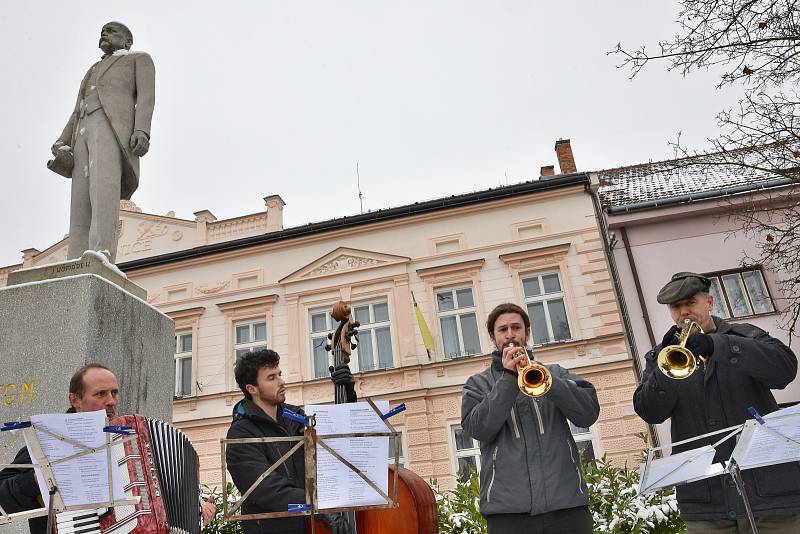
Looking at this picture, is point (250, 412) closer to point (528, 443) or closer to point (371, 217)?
point (528, 443)

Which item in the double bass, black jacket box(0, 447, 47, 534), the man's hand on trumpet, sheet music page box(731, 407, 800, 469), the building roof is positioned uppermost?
the building roof

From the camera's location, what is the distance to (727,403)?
128 inches

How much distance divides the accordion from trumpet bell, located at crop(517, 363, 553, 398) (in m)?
1.61

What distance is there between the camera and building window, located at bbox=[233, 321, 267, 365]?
16922 mm

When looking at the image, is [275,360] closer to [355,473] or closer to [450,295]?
[355,473]

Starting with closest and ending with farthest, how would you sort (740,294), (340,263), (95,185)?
(95,185) < (740,294) < (340,263)

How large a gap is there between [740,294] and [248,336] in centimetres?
1224

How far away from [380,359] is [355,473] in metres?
13.3

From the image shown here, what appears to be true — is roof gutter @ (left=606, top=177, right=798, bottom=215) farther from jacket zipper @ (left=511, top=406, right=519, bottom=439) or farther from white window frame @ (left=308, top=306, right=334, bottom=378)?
jacket zipper @ (left=511, top=406, right=519, bottom=439)

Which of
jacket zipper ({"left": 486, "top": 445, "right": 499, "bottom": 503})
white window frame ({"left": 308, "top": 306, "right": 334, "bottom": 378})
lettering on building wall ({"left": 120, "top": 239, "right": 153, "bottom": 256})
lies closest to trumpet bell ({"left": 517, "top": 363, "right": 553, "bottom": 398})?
jacket zipper ({"left": 486, "top": 445, "right": 499, "bottom": 503})

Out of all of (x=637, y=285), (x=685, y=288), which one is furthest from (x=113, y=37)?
(x=637, y=285)

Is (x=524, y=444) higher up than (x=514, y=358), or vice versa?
(x=514, y=358)

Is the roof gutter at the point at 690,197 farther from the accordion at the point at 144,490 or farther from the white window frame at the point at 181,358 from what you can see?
the accordion at the point at 144,490

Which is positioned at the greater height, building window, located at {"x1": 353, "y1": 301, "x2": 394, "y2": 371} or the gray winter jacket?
building window, located at {"x1": 353, "y1": 301, "x2": 394, "y2": 371}
